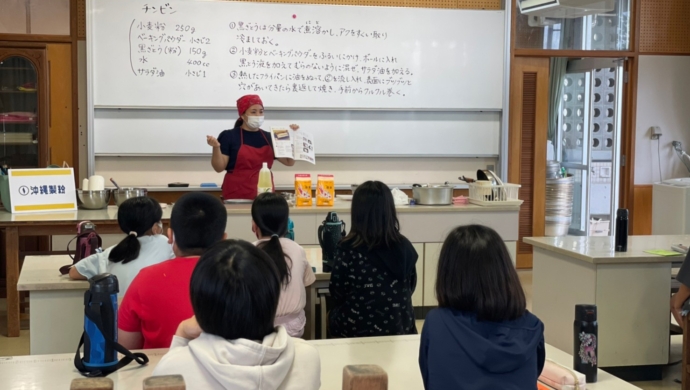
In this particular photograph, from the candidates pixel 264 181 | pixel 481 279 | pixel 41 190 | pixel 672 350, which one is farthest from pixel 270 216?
pixel 672 350

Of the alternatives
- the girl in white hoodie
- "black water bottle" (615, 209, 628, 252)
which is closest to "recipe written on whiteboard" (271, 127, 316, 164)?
"black water bottle" (615, 209, 628, 252)

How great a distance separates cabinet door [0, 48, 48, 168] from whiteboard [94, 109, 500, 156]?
1.50 feet

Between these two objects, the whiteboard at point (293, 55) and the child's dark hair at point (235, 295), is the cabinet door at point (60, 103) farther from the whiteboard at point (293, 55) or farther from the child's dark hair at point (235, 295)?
the child's dark hair at point (235, 295)

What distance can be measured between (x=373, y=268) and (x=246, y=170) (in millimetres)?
2461

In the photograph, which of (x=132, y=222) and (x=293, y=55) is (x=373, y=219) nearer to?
(x=132, y=222)

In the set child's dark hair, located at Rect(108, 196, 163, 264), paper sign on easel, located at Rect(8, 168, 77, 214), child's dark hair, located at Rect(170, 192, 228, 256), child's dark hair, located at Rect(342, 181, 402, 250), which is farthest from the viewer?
paper sign on easel, located at Rect(8, 168, 77, 214)

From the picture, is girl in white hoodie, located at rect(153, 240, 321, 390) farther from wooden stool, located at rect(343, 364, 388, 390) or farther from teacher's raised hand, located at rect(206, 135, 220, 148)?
teacher's raised hand, located at rect(206, 135, 220, 148)

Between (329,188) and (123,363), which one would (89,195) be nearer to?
(329,188)

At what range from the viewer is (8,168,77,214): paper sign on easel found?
469 cm

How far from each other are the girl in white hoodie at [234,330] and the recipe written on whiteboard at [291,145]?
12.0 feet

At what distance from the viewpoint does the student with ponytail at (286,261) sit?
2.65 meters

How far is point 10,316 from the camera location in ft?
14.9

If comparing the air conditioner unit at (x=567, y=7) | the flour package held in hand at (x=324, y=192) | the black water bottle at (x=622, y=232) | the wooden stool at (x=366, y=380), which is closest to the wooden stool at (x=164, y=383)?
the wooden stool at (x=366, y=380)

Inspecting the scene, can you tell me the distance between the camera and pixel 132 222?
8.73 ft
